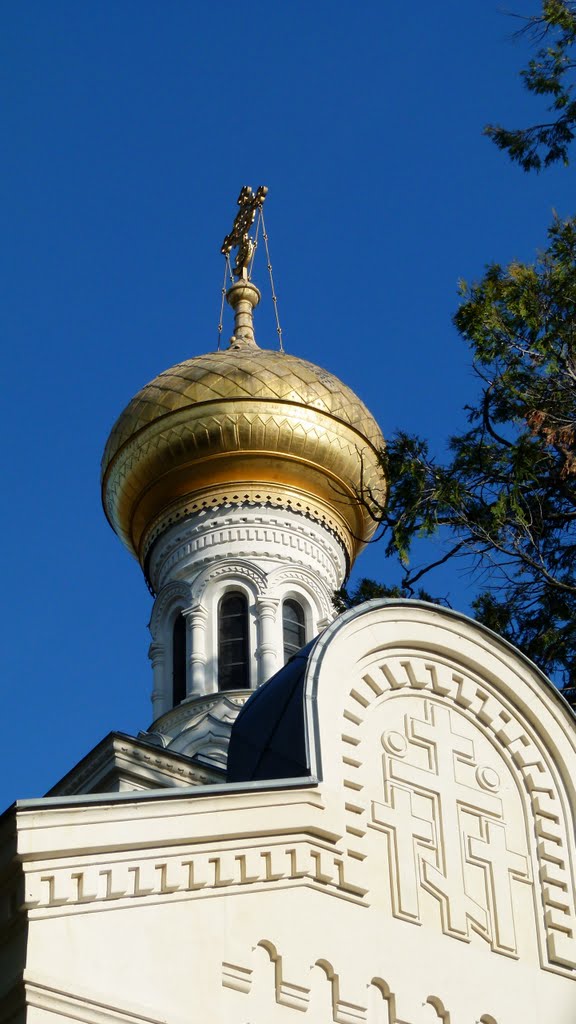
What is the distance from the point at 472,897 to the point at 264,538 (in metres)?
11.2

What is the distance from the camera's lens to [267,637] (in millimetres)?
16266

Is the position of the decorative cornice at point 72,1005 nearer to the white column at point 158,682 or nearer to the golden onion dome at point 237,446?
the white column at point 158,682

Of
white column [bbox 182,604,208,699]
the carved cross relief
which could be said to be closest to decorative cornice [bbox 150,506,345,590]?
white column [bbox 182,604,208,699]

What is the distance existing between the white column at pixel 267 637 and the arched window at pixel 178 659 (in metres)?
0.88

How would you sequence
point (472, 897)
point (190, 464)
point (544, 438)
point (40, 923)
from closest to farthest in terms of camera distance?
point (40, 923)
point (472, 897)
point (544, 438)
point (190, 464)

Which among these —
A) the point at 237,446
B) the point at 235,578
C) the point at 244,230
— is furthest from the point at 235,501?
the point at 244,230

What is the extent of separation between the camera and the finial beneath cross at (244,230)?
20.3 m

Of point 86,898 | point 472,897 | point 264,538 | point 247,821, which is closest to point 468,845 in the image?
point 472,897

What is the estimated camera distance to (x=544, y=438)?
376 inches

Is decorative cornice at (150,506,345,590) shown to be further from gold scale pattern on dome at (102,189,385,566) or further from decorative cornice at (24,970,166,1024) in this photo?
decorative cornice at (24,970,166,1024)

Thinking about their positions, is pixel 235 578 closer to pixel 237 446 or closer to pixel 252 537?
pixel 252 537

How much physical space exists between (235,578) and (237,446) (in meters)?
1.37

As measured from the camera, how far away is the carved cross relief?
5.71 meters

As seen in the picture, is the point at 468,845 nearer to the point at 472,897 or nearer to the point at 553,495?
the point at 472,897
